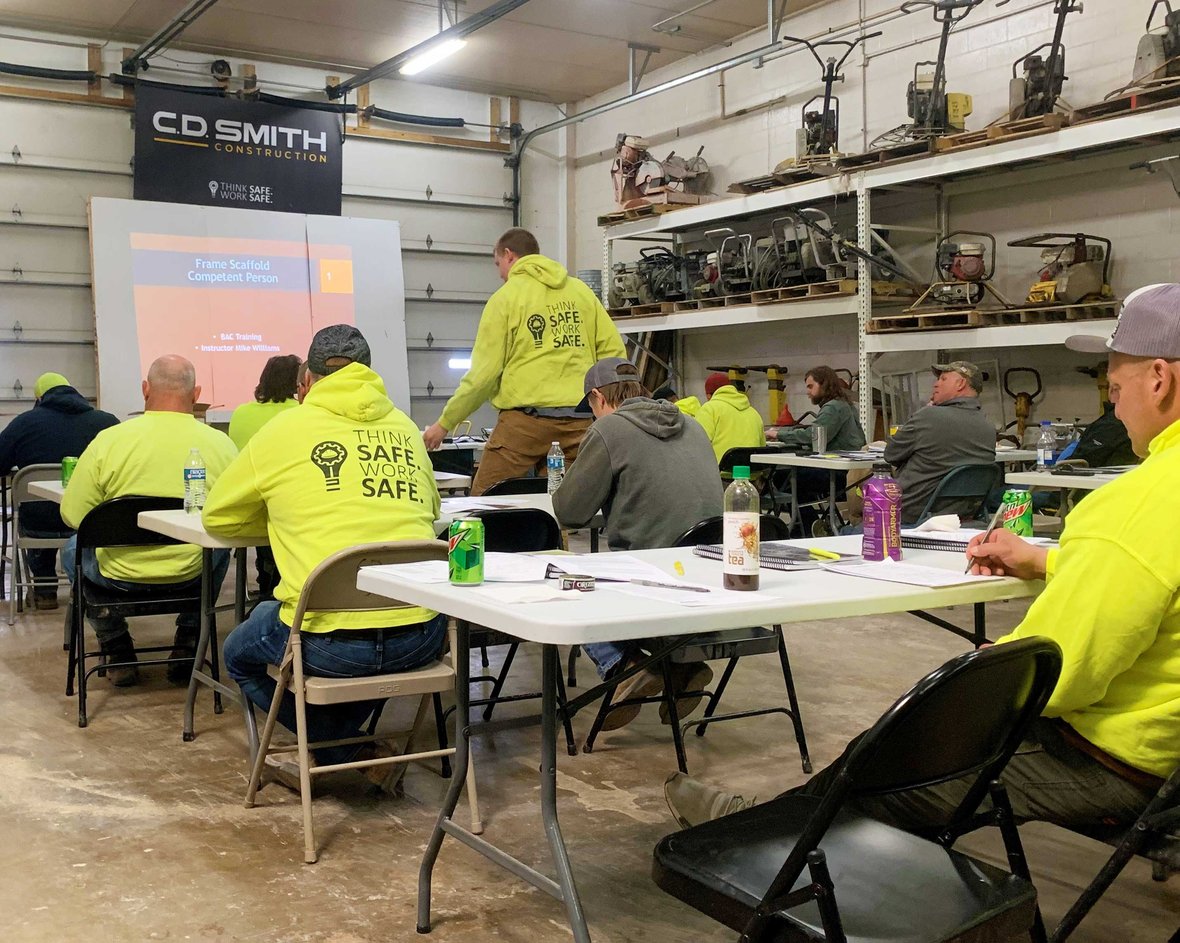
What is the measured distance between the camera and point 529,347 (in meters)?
5.27

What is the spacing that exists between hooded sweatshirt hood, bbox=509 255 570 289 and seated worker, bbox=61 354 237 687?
157 centimetres

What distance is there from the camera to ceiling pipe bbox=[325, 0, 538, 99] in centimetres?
928

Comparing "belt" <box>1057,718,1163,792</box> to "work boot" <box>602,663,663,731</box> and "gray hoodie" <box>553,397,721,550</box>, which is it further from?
"gray hoodie" <box>553,397,721,550</box>

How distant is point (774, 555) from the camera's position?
258cm

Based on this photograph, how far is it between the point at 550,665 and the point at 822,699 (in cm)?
254

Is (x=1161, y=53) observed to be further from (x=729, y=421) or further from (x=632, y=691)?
(x=632, y=691)

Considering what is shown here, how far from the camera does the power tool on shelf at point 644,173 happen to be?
1047cm

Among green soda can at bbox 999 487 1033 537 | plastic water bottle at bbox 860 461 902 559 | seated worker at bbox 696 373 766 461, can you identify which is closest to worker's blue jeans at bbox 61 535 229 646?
plastic water bottle at bbox 860 461 902 559

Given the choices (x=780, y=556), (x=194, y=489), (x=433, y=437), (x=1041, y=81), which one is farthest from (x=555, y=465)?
(x=1041, y=81)

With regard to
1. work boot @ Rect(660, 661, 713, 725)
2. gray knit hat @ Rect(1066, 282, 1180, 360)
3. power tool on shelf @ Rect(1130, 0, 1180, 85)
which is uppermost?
power tool on shelf @ Rect(1130, 0, 1180, 85)

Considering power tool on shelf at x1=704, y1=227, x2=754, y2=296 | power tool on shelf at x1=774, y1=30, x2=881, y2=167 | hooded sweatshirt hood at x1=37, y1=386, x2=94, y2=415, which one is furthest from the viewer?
power tool on shelf at x1=704, y1=227, x2=754, y2=296

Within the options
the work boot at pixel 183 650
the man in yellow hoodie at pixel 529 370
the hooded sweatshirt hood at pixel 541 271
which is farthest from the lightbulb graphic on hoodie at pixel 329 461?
the hooded sweatshirt hood at pixel 541 271

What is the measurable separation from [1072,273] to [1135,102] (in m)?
1.01

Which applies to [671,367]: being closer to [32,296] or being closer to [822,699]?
[32,296]
